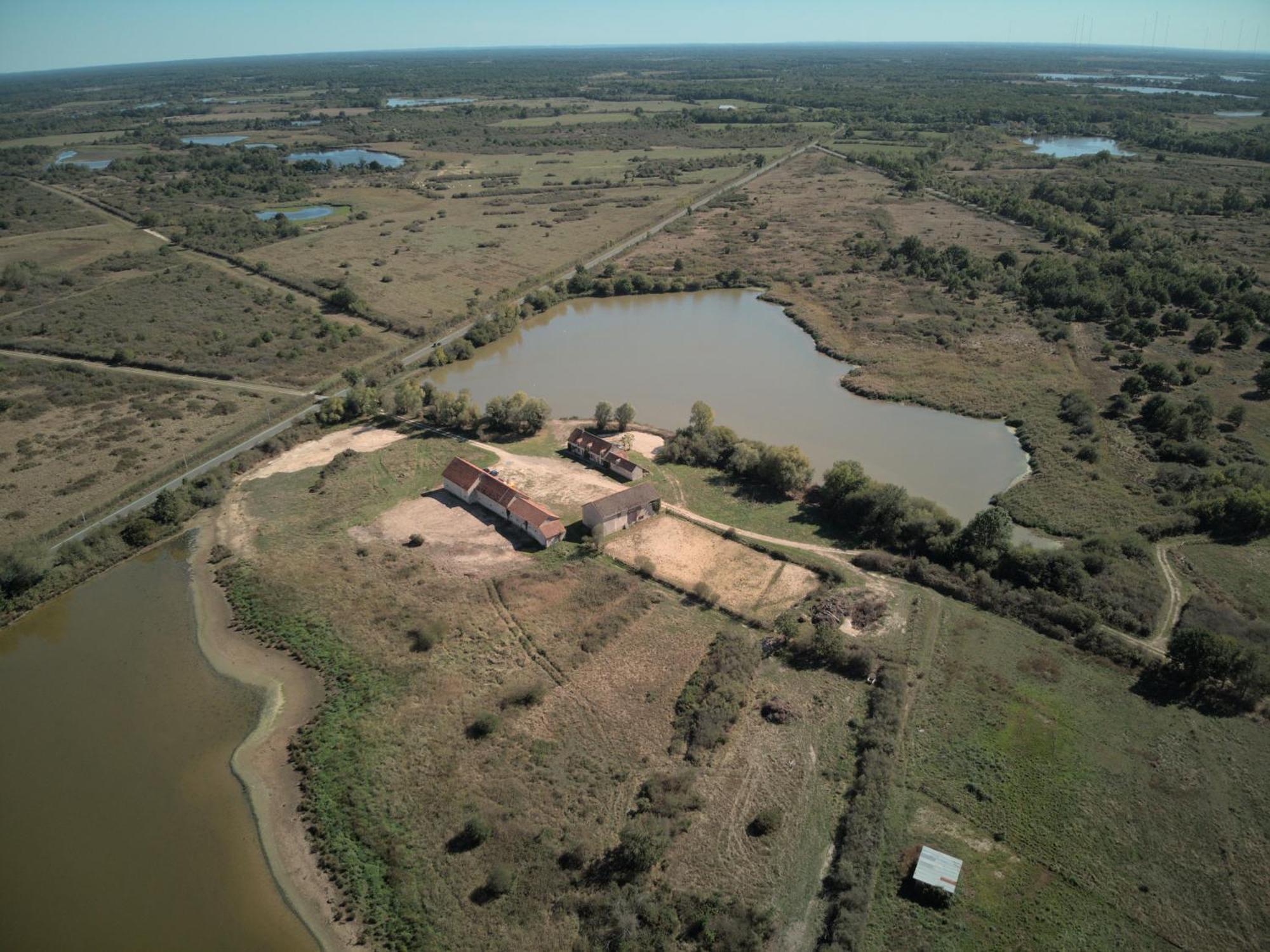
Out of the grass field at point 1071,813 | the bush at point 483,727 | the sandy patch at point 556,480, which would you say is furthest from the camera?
the sandy patch at point 556,480

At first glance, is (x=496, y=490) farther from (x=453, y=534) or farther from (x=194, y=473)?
(x=194, y=473)

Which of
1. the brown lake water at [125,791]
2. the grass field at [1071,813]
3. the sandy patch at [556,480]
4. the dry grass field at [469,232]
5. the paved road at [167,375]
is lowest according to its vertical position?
the brown lake water at [125,791]

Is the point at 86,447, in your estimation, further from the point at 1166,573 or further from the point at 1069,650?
the point at 1166,573

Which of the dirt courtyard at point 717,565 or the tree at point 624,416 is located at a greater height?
the tree at point 624,416

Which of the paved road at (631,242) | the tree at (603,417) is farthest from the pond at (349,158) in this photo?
the tree at (603,417)

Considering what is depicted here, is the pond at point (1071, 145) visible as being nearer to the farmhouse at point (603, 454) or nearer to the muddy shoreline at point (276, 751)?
the farmhouse at point (603, 454)

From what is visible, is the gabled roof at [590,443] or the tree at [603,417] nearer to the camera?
the gabled roof at [590,443]

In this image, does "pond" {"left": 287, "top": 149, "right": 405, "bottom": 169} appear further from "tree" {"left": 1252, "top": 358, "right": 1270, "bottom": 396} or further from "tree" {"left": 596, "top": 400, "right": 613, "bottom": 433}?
"tree" {"left": 1252, "top": 358, "right": 1270, "bottom": 396}
